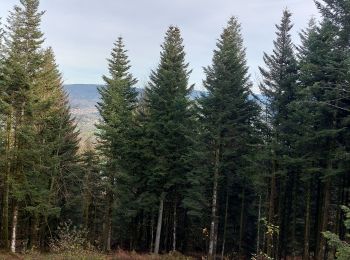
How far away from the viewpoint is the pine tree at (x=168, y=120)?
31.0 meters

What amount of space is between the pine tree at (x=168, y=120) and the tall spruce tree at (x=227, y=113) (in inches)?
92.5

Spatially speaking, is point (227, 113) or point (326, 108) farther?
point (227, 113)

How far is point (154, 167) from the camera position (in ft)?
102

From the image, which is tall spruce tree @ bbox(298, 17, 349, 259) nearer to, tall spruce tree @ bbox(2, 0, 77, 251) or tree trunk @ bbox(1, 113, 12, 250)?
tall spruce tree @ bbox(2, 0, 77, 251)

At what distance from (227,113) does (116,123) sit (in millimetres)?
10219

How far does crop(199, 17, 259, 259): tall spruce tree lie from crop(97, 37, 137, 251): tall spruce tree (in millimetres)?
7485

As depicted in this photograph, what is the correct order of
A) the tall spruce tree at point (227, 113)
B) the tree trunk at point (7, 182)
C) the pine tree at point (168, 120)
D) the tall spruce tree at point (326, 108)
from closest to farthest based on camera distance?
1. the tall spruce tree at point (326, 108)
2. the tree trunk at point (7, 182)
3. the tall spruce tree at point (227, 113)
4. the pine tree at point (168, 120)

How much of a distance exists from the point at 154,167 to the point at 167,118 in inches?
168

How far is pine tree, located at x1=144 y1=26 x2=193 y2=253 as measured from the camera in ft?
102

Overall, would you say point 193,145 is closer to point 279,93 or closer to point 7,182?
point 279,93

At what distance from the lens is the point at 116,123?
107ft

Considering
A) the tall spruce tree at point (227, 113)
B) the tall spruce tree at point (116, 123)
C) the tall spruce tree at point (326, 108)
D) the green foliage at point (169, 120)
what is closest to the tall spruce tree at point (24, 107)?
the tall spruce tree at point (116, 123)

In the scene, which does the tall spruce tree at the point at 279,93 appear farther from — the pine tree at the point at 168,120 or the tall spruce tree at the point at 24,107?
the tall spruce tree at the point at 24,107

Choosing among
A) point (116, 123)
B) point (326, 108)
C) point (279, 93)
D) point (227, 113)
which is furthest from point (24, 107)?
point (326, 108)
